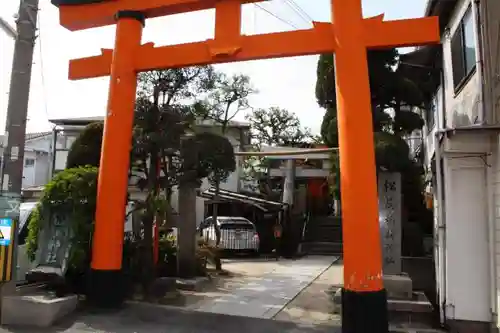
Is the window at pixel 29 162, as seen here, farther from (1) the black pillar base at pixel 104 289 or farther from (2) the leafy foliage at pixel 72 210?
(1) the black pillar base at pixel 104 289

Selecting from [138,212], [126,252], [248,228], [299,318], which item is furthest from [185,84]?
[248,228]

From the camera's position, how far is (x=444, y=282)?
6.71 m

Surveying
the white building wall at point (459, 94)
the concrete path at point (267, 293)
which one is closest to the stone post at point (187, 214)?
the concrete path at point (267, 293)

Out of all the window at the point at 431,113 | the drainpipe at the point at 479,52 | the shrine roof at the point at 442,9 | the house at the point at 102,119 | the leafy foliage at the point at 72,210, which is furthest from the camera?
the house at the point at 102,119

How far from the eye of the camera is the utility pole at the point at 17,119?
6.56 metres

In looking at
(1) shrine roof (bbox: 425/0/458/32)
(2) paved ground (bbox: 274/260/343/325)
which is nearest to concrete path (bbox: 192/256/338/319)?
(2) paved ground (bbox: 274/260/343/325)

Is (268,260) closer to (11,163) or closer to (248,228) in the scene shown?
(248,228)

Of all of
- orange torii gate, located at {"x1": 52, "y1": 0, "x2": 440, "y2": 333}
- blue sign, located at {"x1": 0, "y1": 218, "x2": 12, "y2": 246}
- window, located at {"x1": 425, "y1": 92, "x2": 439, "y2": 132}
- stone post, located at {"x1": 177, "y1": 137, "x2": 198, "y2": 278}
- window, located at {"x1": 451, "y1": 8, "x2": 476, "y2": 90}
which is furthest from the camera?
window, located at {"x1": 425, "y1": 92, "x2": 439, "y2": 132}

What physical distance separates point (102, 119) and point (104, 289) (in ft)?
29.9

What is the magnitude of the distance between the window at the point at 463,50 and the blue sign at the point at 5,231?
24.3 ft

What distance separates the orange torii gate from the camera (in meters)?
5.98

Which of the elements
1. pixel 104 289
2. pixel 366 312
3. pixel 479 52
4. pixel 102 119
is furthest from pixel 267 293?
pixel 102 119

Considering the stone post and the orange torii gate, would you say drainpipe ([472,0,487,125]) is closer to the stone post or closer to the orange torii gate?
the orange torii gate

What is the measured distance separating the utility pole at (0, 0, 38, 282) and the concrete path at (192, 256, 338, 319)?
3.26 meters
